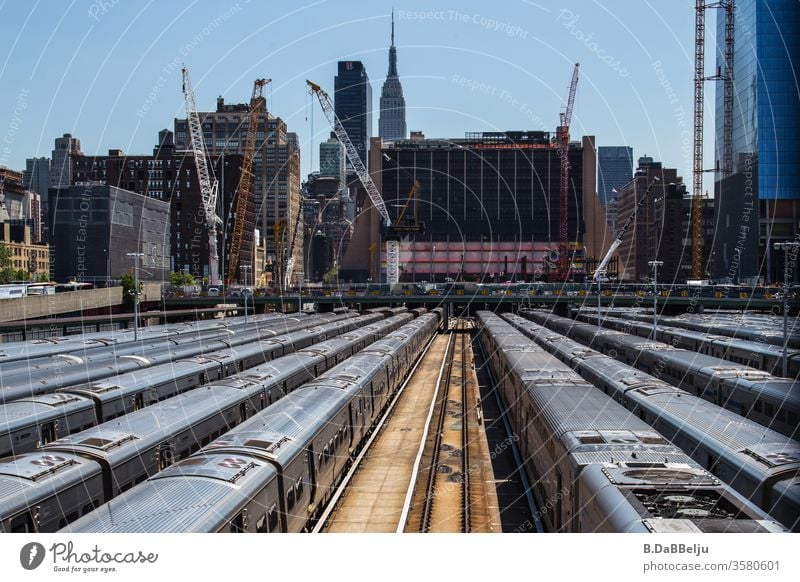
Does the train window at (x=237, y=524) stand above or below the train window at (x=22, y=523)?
below

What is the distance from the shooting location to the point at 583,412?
1811 cm

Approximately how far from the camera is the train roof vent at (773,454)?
13.6m

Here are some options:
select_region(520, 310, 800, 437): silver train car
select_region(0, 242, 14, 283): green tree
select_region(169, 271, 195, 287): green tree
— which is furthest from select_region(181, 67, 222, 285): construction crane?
select_region(520, 310, 800, 437): silver train car

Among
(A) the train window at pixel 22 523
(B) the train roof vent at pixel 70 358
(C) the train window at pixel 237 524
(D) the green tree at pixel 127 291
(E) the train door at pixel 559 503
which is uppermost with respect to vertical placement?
(D) the green tree at pixel 127 291

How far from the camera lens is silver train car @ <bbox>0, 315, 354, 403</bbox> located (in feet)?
73.7

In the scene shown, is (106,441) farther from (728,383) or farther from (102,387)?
(728,383)

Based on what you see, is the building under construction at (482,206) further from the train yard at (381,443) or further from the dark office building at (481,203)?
the train yard at (381,443)

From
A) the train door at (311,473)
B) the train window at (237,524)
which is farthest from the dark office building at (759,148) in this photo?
the train window at (237,524)

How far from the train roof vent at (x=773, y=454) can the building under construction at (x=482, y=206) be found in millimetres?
165295

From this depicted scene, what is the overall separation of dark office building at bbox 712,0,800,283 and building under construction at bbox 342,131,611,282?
47528mm

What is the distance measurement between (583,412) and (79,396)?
1506cm

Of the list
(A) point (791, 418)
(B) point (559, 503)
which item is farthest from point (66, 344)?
(A) point (791, 418)

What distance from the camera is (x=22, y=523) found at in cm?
1175

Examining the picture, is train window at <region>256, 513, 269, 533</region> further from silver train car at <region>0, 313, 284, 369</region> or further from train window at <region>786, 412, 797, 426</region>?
silver train car at <region>0, 313, 284, 369</region>
